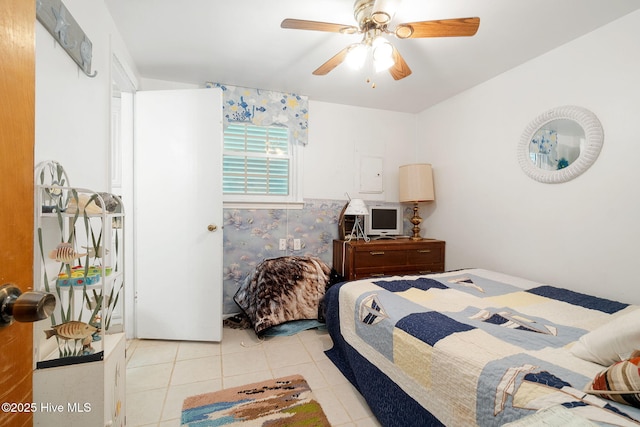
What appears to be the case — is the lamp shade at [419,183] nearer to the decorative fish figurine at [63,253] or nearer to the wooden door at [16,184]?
the decorative fish figurine at [63,253]

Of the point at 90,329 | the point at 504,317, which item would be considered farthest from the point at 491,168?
the point at 90,329

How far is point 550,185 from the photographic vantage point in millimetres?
2066

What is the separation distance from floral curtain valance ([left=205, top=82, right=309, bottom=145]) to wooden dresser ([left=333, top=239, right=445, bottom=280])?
132 cm

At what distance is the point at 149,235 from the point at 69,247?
55.7 inches

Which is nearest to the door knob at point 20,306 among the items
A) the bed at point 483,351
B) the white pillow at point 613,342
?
the bed at point 483,351

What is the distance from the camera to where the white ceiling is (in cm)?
161

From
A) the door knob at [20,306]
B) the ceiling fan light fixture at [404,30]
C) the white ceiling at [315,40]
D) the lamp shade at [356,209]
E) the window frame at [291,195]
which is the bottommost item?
the door knob at [20,306]

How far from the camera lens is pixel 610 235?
1.75m

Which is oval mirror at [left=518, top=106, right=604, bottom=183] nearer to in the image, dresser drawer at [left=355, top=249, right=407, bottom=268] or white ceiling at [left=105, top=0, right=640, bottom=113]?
white ceiling at [left=105, top=0, right=640, bottom=113]

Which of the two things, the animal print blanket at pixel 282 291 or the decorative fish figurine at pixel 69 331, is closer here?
the decorative fish figurine at pixel 69 331

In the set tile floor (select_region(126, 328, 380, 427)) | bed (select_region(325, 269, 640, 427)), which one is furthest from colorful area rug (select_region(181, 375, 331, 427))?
bed (select_region(325, 269, 640, 427))

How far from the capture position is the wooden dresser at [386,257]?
2.66m

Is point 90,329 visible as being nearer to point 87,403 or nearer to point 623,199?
point 87,403

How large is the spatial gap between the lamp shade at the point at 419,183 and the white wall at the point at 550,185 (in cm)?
22
